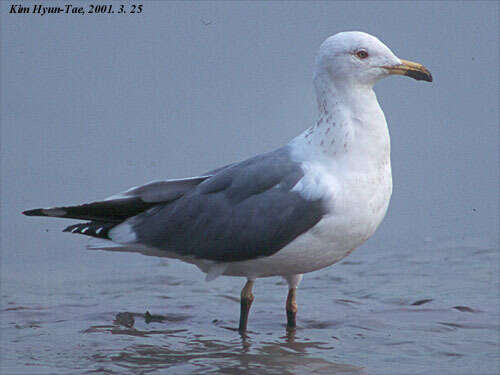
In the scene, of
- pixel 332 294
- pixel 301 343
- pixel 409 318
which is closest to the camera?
pixel 301 343

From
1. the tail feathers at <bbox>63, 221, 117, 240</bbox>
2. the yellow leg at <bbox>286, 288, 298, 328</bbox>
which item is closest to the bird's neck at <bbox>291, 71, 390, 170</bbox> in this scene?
the yellow leg at <bbox>286, 288, 298, 328</bbox>

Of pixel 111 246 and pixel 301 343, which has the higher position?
pixel 111 246

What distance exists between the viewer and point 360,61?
19.6ft

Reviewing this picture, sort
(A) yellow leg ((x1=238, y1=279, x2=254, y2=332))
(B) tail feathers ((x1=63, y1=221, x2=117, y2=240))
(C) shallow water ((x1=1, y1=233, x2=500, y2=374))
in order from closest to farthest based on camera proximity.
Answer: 1. (C) shallow water ((x1=1, y1=233, x2=500, y2=374))
2. (A) yellow leg ((x1=238, y1=279, x2=254, y2=332))
3. (B) tail feathers ((x1=63, y1=221, x2=117, y2=240))

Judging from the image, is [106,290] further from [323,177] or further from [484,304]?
[484,304]

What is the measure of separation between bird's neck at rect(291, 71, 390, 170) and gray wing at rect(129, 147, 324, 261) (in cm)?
22

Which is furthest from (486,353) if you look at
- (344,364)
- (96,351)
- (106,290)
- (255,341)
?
(106,290)

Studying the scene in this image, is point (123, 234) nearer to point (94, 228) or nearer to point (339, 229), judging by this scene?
point (94, 228)

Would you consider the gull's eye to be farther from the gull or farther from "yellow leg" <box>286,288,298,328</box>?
"yellow leg" <box>286,288,298,328</box>

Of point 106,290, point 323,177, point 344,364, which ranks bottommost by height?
point 344,364

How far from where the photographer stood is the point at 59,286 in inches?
301

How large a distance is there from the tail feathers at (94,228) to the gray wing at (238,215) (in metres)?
0.23

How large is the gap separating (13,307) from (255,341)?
2.01 m

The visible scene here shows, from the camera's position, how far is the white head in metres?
5.98
